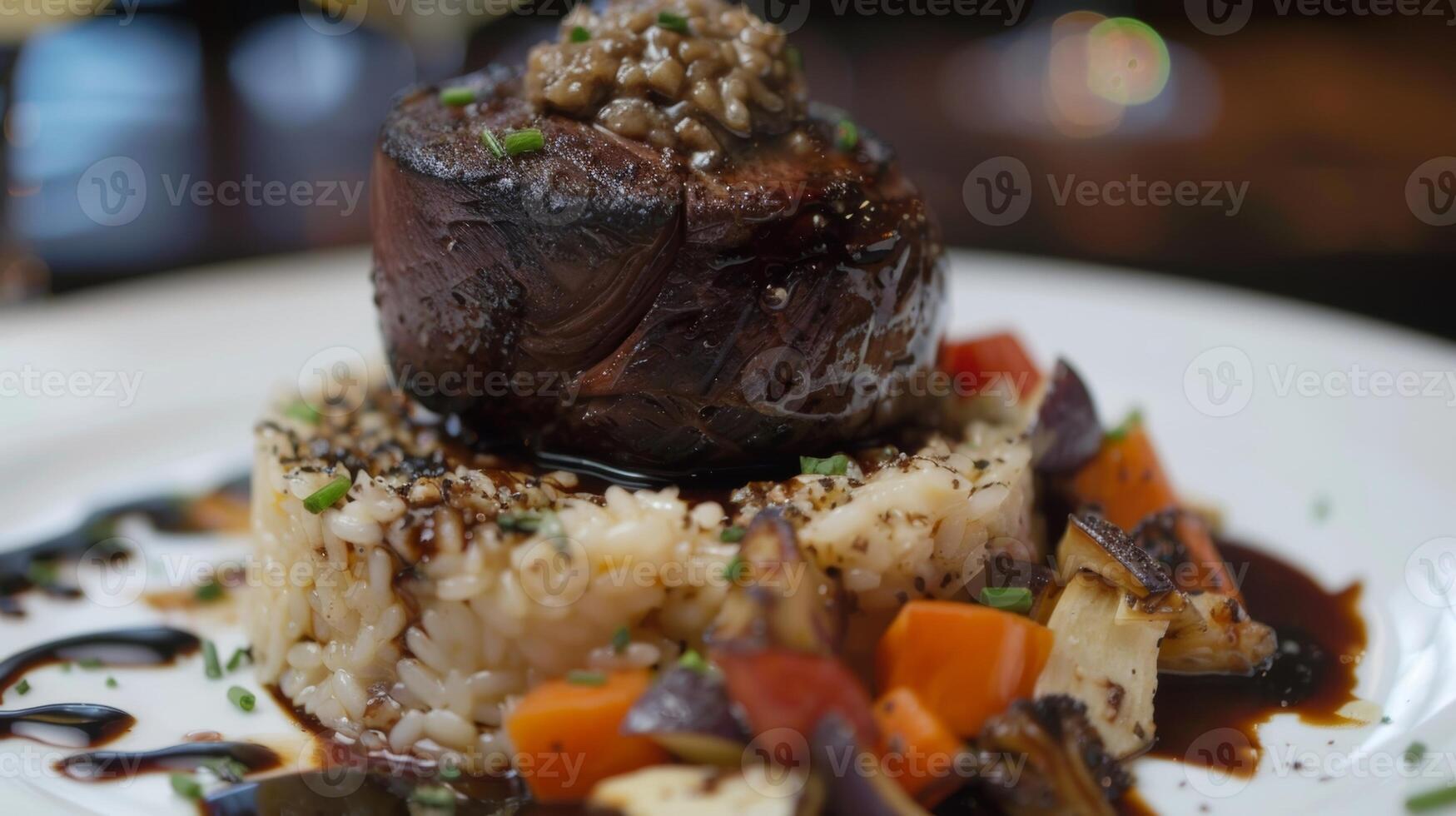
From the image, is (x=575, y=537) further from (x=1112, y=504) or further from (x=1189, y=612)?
(x=1112, y=504)

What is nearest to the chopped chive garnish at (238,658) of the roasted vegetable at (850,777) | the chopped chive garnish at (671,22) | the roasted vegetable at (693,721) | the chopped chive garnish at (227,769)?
the chopped chive garnish at (227,769)

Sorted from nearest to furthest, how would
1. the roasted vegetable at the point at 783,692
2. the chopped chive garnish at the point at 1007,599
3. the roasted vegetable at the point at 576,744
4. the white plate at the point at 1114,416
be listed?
1. the roasted vegetable at the point at 783,692
2. the roasted vegetable at the point at 576,744
3. the white plate at the point at 1114,416
4. the chopped chive garnish at the point at 1007,599

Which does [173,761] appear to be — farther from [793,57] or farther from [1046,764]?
[793,57]

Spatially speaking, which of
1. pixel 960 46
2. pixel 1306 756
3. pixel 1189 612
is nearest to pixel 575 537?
pixel 1189 612

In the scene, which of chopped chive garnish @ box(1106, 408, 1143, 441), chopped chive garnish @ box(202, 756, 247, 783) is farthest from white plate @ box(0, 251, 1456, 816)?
chopped chive garnish @ box(1106, 408, 1143, 441)

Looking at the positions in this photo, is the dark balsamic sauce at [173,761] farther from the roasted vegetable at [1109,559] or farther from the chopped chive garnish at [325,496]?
the roasted vegetable at [1109,559]

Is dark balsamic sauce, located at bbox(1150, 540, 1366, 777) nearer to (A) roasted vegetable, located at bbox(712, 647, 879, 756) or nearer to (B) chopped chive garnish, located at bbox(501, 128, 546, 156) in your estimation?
(A) roasted vegetable, located at bbox(712, 647, 879, 756)

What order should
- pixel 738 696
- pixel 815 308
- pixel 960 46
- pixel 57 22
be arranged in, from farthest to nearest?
pixel 960 46
pixel 57 22
pixel 815 308
pixel 738 696
